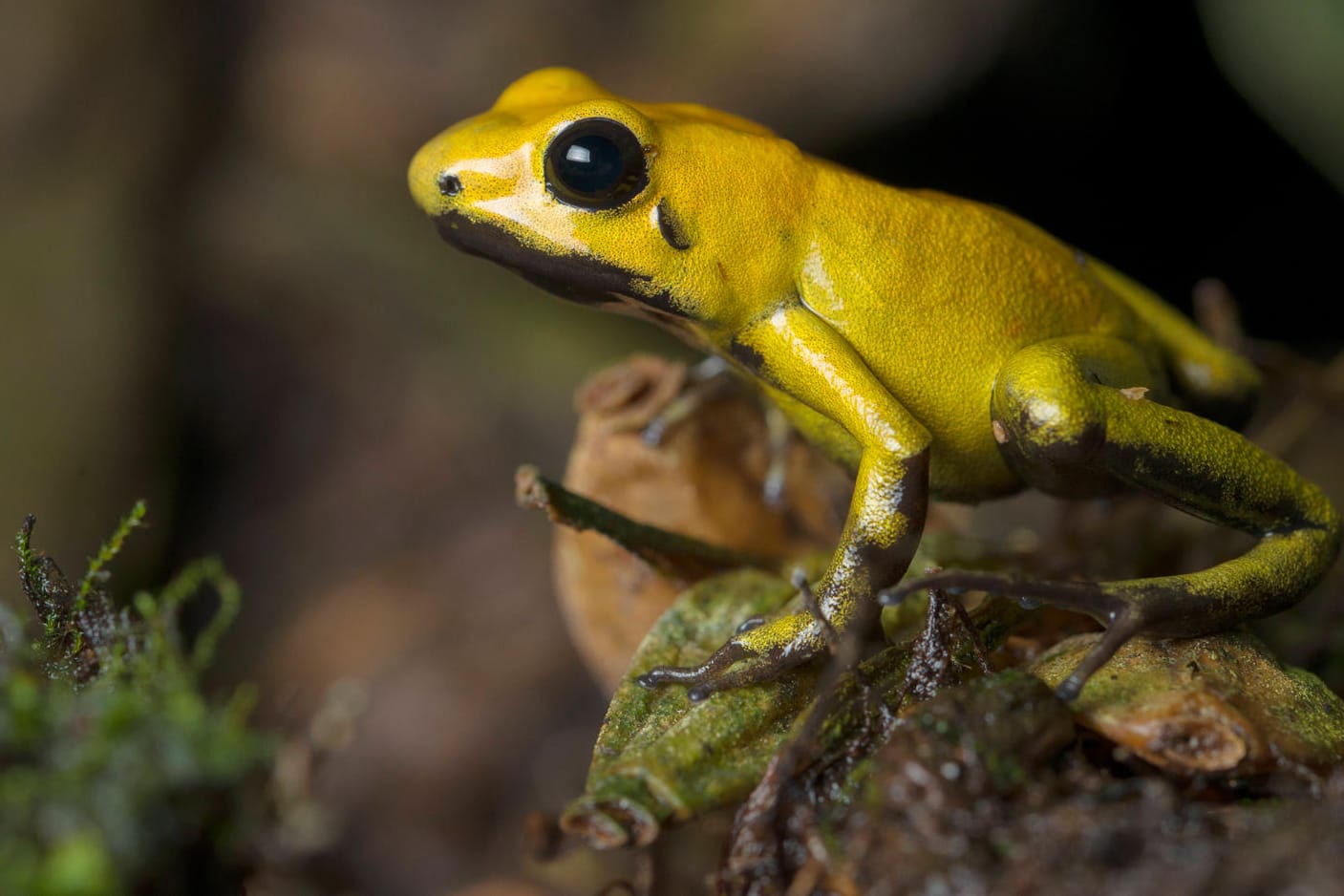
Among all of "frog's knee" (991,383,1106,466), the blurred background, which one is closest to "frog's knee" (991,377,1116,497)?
"frog's knee" (991,383,1106,466)

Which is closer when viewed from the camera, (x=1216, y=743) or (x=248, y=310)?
(x=1216, y=743)

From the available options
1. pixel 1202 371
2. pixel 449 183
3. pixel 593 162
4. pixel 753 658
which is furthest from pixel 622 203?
pixel 1202 371

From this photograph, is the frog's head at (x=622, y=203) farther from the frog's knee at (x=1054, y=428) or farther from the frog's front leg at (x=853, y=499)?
the frog's knee at (x=1054, y=428)

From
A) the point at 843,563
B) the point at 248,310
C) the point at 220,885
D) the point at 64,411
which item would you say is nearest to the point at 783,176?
the point at 843,563

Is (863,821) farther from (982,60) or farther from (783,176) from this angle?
(982,60)

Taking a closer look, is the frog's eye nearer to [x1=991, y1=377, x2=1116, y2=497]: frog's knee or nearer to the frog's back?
the frog's back

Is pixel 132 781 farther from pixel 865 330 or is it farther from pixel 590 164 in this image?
pixel 865 330

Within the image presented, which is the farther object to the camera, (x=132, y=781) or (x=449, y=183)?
(x=449, y=183)
